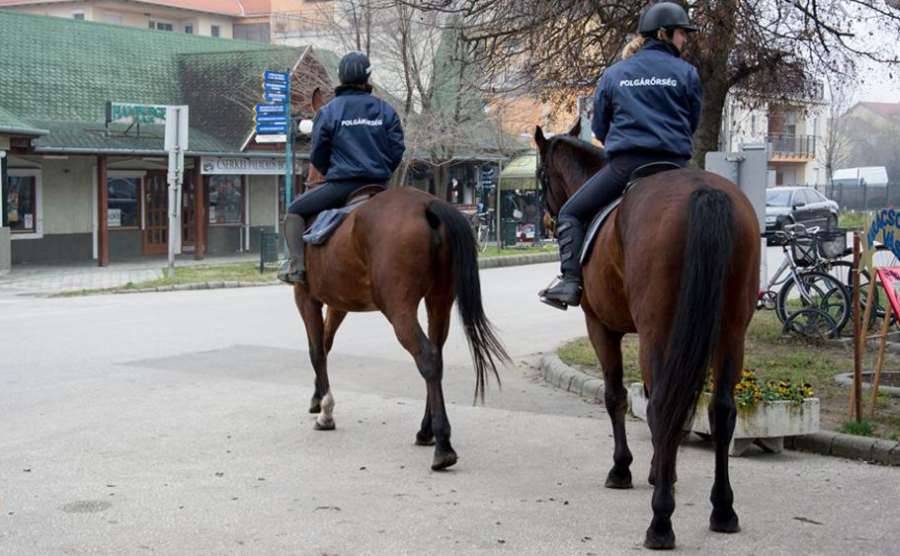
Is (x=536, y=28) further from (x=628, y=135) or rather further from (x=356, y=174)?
(x=628, y=135)

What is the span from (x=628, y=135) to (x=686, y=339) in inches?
58.5

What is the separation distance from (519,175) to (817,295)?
3139 cm

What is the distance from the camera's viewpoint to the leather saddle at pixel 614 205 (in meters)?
6.46

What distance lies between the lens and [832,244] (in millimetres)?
14383

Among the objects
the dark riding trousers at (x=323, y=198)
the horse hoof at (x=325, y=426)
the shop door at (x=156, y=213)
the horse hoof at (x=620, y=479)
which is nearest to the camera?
the horse hoof at (x=620, y=479)

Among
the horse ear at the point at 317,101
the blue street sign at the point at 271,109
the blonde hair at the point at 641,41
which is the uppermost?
the blue street sign at the point at 271,109

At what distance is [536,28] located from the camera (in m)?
12.8

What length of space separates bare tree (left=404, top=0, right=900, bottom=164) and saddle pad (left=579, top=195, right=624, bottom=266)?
18.7 feet

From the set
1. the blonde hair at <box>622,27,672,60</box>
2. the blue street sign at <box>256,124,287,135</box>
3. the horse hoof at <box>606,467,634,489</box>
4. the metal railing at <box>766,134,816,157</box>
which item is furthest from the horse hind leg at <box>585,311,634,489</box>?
the metal railing at <box>766,134,816,157</box>

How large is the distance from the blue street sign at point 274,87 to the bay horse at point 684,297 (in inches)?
908

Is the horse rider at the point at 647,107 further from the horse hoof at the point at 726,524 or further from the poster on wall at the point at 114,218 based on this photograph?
the poster on wall at the point at 114,218

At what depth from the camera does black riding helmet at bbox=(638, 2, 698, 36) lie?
6.54m

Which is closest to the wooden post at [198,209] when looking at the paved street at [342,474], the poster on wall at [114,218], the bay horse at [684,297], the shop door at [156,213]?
the shop door at [156,213]

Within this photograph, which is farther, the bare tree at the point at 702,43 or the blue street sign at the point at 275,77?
the blue street sign at the point at 275,77
